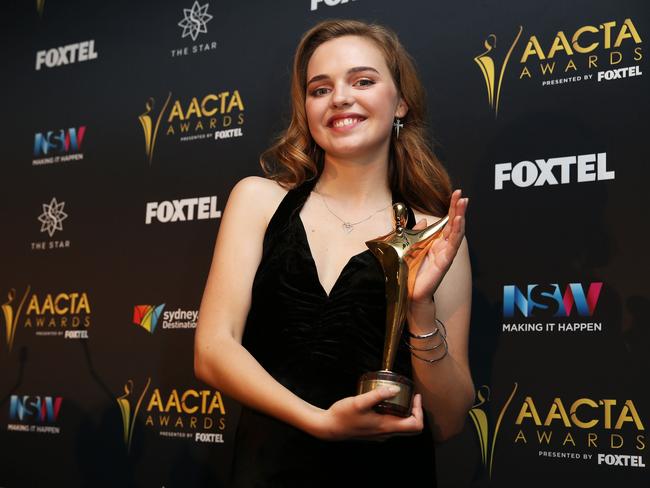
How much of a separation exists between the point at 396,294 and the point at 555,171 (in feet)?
3.23

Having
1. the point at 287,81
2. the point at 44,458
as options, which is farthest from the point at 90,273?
the point at 287,81

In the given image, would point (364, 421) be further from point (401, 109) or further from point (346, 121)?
point (401, 109)

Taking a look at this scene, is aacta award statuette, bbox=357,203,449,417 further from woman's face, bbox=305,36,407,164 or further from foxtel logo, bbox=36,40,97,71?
foxtel logo, bbox=36,40,97,71

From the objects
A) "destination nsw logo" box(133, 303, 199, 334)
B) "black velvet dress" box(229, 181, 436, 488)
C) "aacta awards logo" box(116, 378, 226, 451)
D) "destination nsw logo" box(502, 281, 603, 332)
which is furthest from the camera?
"destination nsw logo" box(133, 303, 199, 334)

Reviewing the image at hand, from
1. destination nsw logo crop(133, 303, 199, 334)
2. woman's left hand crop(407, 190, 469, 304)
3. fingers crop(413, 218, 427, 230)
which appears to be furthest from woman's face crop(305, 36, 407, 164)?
destination nsw logo crop(133, 303, 199, 334)

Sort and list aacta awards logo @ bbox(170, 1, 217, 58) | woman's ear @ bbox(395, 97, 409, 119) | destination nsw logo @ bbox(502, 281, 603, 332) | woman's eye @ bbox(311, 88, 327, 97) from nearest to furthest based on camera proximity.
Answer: woman's eye @ bbox(311, 88, 327, 97) → woman's ear @ bbox(395, 97, 409, 119) → destination nsw logo @ bbox(502, 281, 603, 332) → aacta awards logo @ bbox(170, 1, 217, 58)

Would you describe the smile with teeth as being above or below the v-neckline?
above

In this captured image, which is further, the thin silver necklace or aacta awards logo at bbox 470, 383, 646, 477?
aacta awards logo at bbox 470, 383, 646, 477

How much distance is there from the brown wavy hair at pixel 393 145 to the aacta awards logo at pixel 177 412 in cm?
114

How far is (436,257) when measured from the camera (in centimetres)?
182

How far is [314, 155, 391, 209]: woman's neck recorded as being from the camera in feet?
7.27

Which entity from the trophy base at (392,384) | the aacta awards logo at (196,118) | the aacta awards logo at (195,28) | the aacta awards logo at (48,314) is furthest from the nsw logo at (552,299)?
the aacta awards logo at (48,314)

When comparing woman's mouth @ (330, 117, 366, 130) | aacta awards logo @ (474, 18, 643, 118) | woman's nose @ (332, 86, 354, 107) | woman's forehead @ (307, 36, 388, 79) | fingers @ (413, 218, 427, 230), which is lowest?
fingers @ (413, 218, 427, 230)

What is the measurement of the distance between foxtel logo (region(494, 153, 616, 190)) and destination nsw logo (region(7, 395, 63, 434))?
78.8 inches
